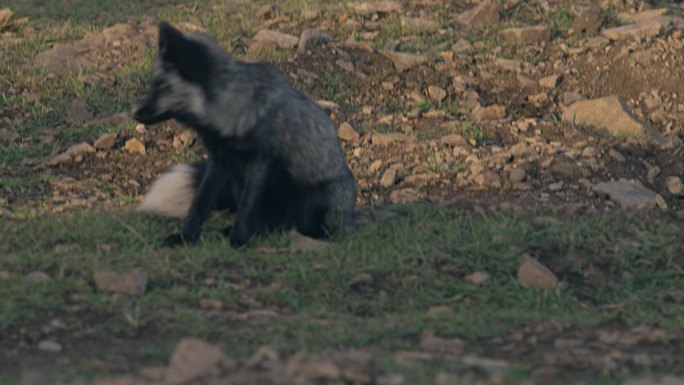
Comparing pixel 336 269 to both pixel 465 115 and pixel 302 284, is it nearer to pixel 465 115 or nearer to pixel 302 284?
pixel 302 284

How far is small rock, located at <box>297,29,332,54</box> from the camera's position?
11234mm

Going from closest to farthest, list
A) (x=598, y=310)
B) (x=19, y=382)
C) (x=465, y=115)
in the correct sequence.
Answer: (x=19, y=382), (x=598, y=310), (x=465, y=115)

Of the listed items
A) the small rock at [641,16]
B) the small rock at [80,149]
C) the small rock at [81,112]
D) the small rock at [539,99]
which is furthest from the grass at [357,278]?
the small rock at [641,16]

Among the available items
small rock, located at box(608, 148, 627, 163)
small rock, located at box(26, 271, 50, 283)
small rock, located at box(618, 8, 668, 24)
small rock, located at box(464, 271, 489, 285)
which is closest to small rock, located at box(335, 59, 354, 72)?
small rock, located at box(608, 148, 627, 163)

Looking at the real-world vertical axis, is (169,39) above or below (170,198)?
above

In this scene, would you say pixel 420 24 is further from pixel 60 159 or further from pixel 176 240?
pixel 176 240

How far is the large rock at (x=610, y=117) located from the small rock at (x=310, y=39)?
2.25 m

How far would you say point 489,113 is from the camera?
1036 centimetres

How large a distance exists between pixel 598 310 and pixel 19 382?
2913mm

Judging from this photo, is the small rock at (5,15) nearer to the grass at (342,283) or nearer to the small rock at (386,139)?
the grass at (342,283)

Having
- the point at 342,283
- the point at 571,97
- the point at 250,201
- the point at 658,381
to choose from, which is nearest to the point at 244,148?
the point at 250,201

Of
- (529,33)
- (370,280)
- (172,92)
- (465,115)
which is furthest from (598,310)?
(529,33)

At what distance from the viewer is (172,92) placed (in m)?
7.16

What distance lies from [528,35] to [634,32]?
0.92 m
